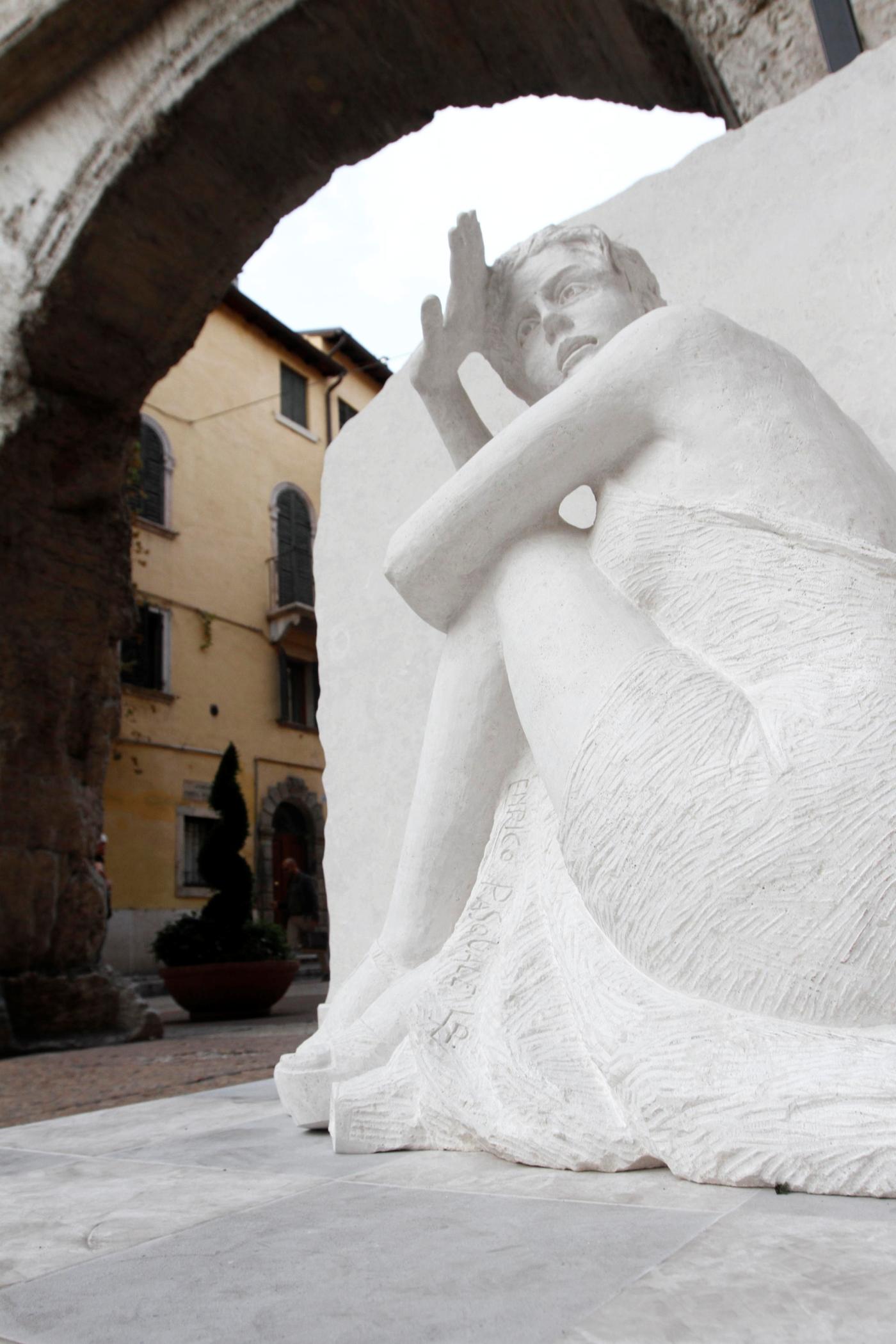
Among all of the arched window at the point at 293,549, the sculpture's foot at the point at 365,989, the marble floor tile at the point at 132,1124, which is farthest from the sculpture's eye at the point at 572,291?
the arched window at the point at 293,549

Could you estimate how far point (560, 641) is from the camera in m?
1.37

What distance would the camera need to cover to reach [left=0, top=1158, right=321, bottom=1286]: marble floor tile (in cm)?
103

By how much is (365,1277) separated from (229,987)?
689 centimetres

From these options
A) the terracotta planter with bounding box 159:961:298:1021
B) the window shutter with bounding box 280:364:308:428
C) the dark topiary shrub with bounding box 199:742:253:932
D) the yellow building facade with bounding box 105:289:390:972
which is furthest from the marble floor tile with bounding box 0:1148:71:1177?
the window shutter with bounding box 280:364:308:428

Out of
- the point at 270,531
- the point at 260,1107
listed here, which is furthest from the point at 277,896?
the point at 260,1107

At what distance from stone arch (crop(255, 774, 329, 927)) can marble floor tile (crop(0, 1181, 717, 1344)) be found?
1442 centimetres

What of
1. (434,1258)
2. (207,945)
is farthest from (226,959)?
(434,1258)

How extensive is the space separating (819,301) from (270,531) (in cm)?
1507

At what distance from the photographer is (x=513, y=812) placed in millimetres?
1620

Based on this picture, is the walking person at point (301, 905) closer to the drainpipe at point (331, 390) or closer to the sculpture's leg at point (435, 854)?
the drainpipe at point (331, 390)

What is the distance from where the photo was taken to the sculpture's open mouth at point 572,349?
1.71m

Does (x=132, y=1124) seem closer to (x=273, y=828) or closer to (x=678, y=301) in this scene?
(x=678, y=301)

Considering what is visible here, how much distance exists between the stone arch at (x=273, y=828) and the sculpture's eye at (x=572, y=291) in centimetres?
1407

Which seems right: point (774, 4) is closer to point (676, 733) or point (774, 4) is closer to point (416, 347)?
point (416, 347)
